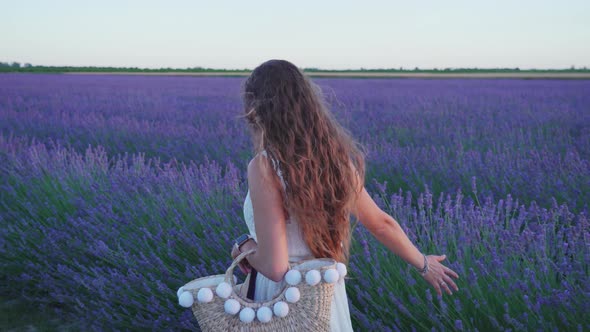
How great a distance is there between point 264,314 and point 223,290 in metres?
0.10

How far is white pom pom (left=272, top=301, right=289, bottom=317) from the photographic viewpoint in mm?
1154

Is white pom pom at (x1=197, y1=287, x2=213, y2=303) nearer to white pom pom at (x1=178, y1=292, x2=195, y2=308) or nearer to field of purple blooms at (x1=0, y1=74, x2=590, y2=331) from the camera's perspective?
white pom pom at (x1=178, y1=292, x2=195, y2=308)

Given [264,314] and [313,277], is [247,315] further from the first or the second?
[313,277]

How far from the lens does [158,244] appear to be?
245 cm

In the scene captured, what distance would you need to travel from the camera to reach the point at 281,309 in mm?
1154

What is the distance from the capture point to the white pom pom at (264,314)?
1152mm

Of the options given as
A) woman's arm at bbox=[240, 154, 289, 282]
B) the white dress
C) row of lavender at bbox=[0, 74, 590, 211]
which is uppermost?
woman's arm at bbox=[240, 154, 289, 282]

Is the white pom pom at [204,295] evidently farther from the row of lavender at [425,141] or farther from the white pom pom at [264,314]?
the row of lavender at [425,141]

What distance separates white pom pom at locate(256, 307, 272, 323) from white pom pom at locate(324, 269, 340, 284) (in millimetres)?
138

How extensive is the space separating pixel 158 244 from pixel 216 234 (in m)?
0.28

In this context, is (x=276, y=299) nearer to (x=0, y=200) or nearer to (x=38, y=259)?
(x=38, y=259)

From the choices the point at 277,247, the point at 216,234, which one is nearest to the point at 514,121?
the point at 216,234

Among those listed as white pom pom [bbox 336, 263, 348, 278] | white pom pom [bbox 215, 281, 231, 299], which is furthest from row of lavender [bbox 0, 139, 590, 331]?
white pom pom [bbox 215, 281, 231, 299]

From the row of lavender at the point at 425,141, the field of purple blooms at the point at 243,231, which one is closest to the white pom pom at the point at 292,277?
the row of lavender at the point at 425,141
